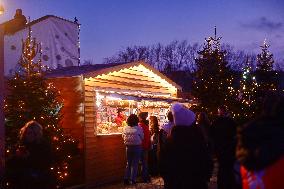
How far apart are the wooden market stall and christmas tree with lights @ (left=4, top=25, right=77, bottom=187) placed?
4.98 ft

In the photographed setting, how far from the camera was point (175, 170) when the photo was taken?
6406 mm

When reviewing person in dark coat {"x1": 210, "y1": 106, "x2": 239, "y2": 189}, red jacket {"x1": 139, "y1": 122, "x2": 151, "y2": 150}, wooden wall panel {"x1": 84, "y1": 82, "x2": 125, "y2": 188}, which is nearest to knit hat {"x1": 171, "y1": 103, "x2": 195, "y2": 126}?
person in dark coat {"x1": 210, "y1": 106, "x2": 239, "y2": 189}

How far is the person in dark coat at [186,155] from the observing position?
6.29m

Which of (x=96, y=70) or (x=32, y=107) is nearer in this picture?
(x=32, y=107)

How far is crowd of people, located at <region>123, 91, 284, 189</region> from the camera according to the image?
386 cm

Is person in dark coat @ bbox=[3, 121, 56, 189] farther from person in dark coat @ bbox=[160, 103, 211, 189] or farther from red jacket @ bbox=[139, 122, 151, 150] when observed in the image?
red jacket @ bbox=[139, 122, 151, 150]

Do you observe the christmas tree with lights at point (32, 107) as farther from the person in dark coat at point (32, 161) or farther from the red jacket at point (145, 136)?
the person in dark coat at point (32, 161)

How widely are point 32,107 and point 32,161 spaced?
5.19 m

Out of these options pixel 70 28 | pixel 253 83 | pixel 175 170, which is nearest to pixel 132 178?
pixel 175 170

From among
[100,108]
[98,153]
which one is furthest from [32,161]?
[100,108]

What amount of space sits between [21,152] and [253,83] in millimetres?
19497

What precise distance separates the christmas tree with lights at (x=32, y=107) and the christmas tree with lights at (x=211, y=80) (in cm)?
952

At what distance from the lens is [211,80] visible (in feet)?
67.7

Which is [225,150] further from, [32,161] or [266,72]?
[266,72]
